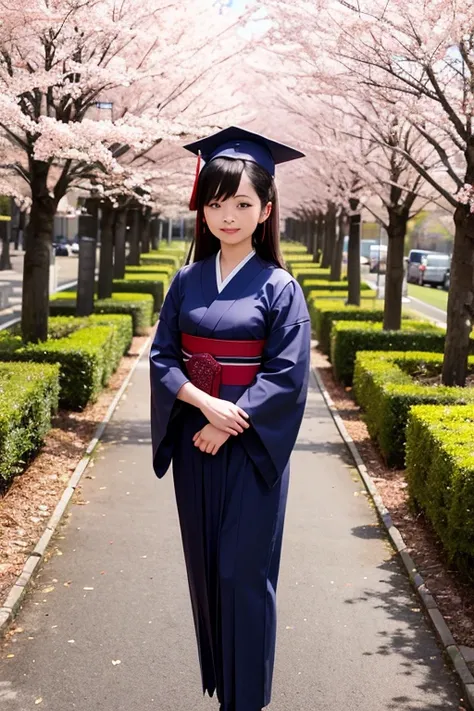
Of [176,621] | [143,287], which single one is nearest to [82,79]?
[176,621]

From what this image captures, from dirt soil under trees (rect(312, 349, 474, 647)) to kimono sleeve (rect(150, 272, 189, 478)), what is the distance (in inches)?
86.1

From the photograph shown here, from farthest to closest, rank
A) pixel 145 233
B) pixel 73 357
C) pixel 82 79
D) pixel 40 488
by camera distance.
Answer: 1. pixel 145 233
2. pixel 73 357
3. pixel 82 79
4. pixel 40 488

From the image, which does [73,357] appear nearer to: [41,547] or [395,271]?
[41,547]

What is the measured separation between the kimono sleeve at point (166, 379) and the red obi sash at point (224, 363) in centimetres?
8

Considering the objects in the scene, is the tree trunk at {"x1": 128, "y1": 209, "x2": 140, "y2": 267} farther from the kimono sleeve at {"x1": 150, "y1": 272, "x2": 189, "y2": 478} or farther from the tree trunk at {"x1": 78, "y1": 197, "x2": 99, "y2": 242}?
the kimono sleeve at {"x1": 150, "y1": 272, "x2": 189, "y2": 478}

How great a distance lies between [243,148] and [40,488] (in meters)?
4.90

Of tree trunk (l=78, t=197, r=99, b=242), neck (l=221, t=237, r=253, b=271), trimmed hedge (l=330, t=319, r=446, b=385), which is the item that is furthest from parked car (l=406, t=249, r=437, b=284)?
neck (l=221, t=237, r=253, b=271)

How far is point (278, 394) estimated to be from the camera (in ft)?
12.5

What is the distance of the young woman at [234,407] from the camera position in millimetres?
3844

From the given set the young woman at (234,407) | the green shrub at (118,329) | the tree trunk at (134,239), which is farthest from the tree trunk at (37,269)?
A: the tree trunk at (134,239)

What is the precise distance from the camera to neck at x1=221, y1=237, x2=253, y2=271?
409cm

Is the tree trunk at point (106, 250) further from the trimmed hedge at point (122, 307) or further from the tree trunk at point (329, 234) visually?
the tree trunk at point (329, 234)

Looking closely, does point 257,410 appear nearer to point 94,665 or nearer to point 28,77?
point 94,665

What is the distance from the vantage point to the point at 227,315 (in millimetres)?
3879
